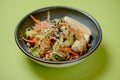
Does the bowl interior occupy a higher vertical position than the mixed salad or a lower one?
higher

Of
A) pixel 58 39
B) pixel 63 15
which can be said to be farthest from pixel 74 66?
pixel 63 15

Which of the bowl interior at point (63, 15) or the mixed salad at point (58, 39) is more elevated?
the bowl interior at point (63, 15)

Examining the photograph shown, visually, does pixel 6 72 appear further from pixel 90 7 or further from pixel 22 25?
pixel 90 7

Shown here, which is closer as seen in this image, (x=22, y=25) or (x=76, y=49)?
(x=76, y=49)

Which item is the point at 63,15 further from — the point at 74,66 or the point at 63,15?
the point at 74,66

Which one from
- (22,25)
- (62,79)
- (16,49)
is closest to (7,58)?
(16,49)
